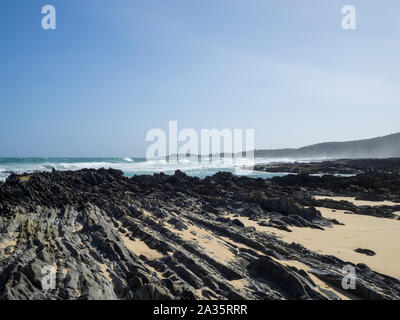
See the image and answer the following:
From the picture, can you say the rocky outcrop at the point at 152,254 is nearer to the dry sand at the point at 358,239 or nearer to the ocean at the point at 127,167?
the dry sand at the point at 358,239

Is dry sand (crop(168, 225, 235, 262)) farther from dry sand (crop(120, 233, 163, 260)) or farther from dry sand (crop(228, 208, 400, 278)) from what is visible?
dry sand (crop(228, 208, 400, 278))

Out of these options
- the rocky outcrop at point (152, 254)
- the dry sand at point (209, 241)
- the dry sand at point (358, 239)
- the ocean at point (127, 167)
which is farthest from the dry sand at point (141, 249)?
the ocean at point (127, 167)

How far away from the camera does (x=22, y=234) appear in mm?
10203

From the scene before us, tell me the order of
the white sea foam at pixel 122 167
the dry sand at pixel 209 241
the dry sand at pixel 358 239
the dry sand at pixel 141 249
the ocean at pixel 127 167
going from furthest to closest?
the white sea foam at pixel 122 167 < the ocean at pixel 127 167 < the dry sand at pixel 358 239 < the dry sand at pixel 209 241 < the dry sand at pixel 141 249

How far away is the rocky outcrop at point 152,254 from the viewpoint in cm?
670

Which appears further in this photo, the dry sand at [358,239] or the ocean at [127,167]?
the ocean at [127,167]

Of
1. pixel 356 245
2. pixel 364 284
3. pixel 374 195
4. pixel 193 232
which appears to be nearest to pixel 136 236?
pixel 193 232

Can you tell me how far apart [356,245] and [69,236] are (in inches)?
444

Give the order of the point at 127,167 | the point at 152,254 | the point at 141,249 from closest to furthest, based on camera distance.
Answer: the point at 152,254
the point at 141,249
the point at 127,167

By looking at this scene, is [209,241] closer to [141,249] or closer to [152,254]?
[152,254]

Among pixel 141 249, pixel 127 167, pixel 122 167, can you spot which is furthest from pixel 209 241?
pixel 122 167

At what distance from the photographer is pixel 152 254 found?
9.40 meters
